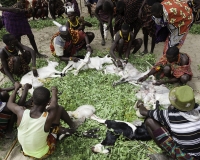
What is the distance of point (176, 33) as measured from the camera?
4.17m

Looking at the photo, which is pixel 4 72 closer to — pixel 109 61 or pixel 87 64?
pixel 87 64

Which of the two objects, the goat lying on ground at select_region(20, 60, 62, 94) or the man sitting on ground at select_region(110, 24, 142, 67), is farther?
the man sitting on ground at select_region(110, 24, 142, 67)

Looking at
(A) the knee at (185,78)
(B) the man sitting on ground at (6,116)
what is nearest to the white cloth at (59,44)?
(B) the man sitting on ground at (6,116)

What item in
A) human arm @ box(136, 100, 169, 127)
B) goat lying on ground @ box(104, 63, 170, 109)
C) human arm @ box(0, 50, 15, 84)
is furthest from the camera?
human arm @ box(0, 50, 15, 84)

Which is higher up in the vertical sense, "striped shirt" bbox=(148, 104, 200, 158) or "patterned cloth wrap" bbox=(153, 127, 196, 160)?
"striped shirt" bbox=(148, 104, 200, 158)

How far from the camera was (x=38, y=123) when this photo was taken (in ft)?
8.50

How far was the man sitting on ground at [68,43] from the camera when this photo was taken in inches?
174

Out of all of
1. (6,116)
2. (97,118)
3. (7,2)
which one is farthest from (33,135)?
(7,2)

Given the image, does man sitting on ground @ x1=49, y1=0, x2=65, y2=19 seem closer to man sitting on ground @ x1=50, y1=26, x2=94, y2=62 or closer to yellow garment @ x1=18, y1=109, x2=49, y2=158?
man sitting on ground @ x1=50, y1=26, x2=94, y2=62

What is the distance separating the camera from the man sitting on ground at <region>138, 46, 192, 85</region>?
3.85 metres

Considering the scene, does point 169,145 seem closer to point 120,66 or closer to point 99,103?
point 99,103

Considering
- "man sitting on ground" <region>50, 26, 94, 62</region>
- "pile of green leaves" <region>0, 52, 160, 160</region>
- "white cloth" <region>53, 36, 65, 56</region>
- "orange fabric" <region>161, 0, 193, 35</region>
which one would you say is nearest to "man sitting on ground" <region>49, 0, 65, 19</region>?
"man sitting on ground" <region>50, 26, 94, 62</region>

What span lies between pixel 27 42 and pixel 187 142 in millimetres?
4780

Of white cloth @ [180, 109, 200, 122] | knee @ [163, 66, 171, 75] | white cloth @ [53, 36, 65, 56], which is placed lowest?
knee @ [163, 66, 171, 75]
